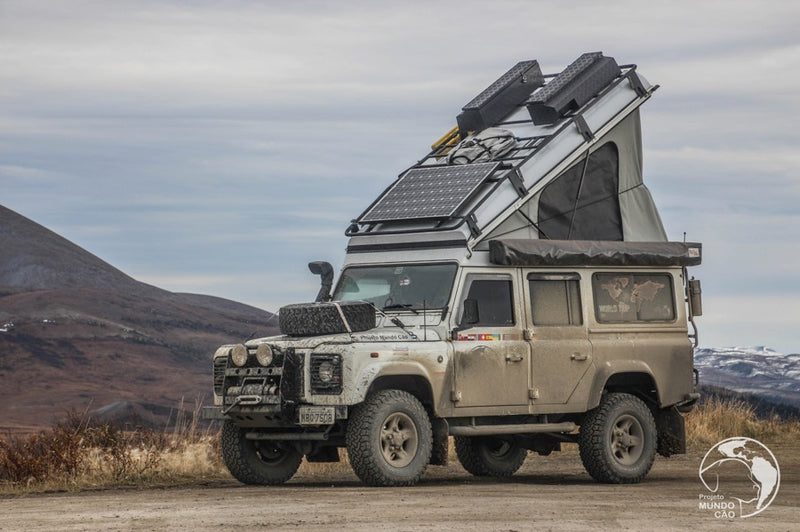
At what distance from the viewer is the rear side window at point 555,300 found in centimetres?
1692

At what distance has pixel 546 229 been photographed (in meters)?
17.5

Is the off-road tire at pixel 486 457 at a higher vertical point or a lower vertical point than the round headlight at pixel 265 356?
lower

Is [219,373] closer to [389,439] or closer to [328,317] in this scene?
[328,317]

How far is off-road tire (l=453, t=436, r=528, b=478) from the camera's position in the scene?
1866 centimetres

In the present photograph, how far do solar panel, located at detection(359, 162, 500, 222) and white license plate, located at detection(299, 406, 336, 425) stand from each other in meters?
2.83

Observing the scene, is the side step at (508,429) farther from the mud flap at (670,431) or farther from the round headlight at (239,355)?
the round headlight at (239,355)

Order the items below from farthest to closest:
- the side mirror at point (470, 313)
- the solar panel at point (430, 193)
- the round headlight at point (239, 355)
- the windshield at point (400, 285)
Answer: the solar panel at point (430, 193) < the windshield at point (400, 285) < the side mirror at point (470, 313) < the round headlight at point (239, 355)

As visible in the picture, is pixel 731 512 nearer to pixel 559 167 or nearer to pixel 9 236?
pixel 559 167

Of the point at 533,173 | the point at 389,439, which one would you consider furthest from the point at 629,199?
the point at 389,439

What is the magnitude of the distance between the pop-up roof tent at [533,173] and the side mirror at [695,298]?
27.8 inches

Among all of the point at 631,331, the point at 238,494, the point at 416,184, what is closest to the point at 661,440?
the point at 631,331

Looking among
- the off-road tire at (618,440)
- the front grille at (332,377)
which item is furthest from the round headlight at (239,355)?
the off-road tire at (618,440)

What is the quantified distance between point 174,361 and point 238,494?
350 ft

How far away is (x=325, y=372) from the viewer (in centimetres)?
1497
